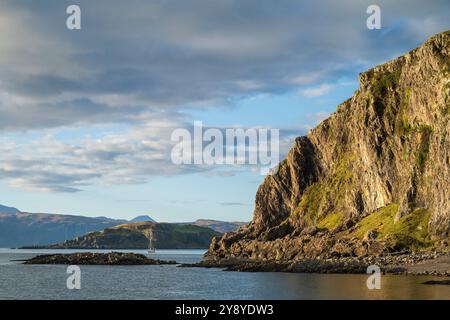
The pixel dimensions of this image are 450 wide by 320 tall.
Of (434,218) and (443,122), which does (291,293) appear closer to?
(434,218)

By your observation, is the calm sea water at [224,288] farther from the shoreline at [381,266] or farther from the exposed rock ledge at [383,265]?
the exposed rock ledge at [383,265]

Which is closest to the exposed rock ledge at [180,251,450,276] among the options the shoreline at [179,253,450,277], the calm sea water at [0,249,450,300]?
the shoreline at [179,253,450,277]

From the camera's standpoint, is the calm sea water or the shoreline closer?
the calm sea water

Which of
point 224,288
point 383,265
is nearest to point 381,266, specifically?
point 383,265

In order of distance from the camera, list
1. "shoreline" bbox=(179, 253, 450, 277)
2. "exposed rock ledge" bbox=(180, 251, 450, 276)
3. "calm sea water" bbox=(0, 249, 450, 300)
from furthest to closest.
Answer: "exposed rock ledge" bbox=(180, 251, 450, 276)
"shoreline" bbox=(179, 253, 450, 277)
"calm sea water" bbox=(0, 249, 450, 300)

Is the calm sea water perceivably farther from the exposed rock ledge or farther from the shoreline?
the exposed rock ledge

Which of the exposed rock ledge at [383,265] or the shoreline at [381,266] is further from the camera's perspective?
the exposed rock ledge at [383,265]

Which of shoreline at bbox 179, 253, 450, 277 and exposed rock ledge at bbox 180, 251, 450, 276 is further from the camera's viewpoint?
exposed rock ledge at bbox 180, 251, 450, 276

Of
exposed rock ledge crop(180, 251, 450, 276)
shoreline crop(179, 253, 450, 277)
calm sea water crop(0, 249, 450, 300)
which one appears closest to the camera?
calm sea water crop(0, 249, 450, 300)

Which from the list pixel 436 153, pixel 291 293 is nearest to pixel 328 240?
pixel 436 153

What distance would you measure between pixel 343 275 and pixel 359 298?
4780cm

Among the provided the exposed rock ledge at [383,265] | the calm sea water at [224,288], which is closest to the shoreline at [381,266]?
the exposed rock ledge at [383,265]

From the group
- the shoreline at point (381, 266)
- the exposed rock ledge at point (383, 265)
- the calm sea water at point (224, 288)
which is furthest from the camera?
the exposed rock ledge at point (383, 265)
